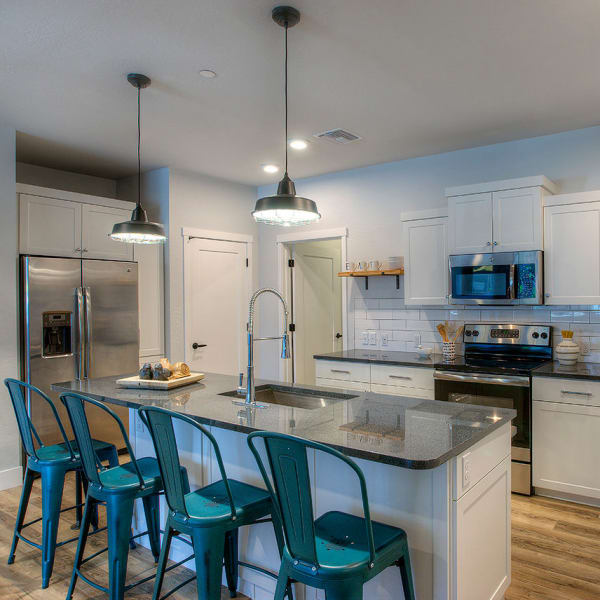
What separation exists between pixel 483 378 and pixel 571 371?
560mm

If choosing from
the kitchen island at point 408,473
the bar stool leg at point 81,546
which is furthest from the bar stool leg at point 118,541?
the kitchen island at point 408,473

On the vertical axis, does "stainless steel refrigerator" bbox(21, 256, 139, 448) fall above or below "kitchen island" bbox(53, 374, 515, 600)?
above

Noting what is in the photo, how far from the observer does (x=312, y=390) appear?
2820 millimetres

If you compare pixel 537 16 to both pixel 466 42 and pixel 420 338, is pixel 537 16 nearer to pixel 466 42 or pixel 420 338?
pixel 466 42

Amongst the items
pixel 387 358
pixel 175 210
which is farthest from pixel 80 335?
pixel 387 358

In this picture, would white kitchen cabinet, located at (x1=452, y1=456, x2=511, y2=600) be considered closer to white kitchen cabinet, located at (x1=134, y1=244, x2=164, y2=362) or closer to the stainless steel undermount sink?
the stainless steel undermount sink

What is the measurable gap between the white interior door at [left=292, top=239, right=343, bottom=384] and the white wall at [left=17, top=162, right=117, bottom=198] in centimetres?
208

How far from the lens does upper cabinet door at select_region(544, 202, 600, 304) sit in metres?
3.57

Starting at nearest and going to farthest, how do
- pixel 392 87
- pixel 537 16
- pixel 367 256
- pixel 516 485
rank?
pixel 537 16 < pixel 392 87 < pixel 516 485 < pixel 367 256

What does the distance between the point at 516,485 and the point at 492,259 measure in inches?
64.4

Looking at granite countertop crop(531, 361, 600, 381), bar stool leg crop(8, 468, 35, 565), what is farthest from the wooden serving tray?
granite countertop crop(531, 361, 600, 381)

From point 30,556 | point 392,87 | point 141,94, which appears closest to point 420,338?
point 392,87

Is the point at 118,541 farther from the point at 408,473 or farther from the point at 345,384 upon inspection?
the point at 345,384

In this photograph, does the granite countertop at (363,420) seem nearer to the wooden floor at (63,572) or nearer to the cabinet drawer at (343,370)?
the wooden floor at (63,572)
